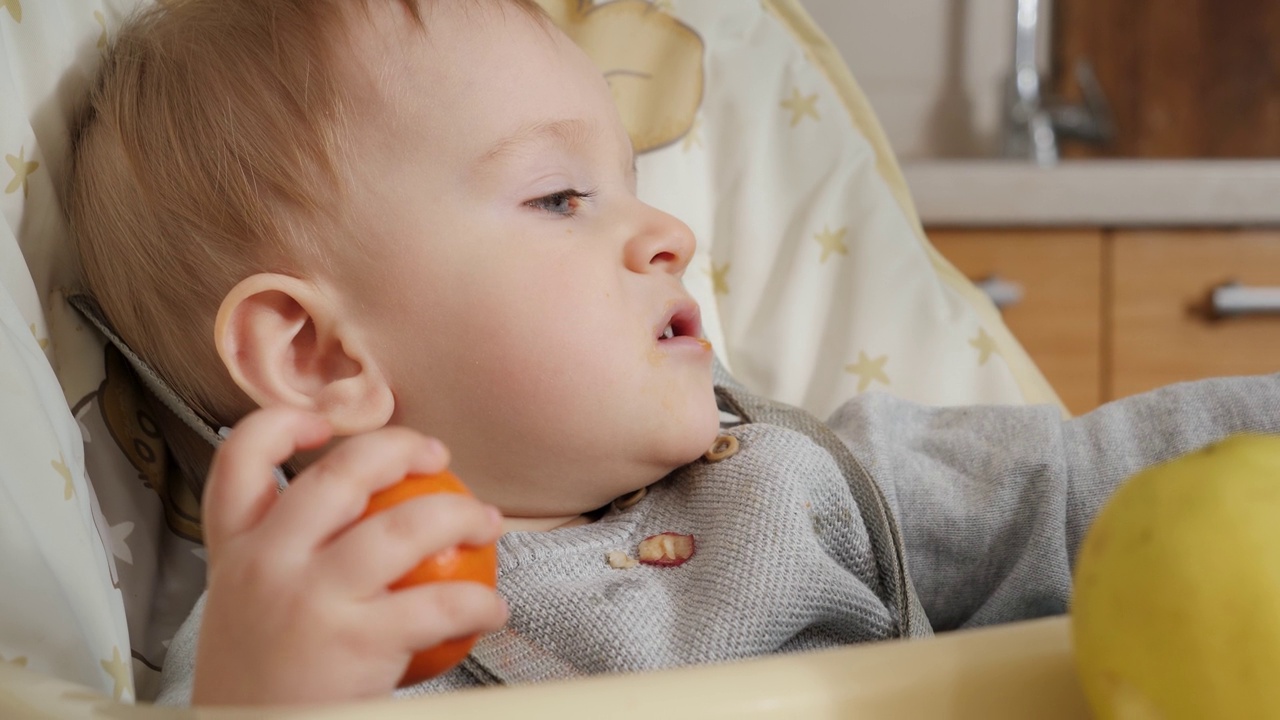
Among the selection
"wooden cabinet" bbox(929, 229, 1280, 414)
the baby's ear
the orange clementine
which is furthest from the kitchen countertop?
the orange clementine

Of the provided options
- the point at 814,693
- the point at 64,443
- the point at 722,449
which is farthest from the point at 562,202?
the point at 814,693

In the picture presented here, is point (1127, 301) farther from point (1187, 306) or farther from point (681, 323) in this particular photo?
point (681, 323)

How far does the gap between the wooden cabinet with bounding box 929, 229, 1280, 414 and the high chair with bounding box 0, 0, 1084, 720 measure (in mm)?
462

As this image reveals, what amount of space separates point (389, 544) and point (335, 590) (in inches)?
0.9

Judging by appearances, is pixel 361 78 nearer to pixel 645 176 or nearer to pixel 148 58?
pixel 148 58

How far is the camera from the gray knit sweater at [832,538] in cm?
55

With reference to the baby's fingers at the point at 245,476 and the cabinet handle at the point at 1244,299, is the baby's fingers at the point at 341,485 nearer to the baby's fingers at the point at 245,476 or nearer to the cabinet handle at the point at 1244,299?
the baby's fingers at the point at 245,476

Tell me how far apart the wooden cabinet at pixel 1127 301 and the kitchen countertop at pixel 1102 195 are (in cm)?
2

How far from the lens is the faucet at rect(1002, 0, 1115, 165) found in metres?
1.78

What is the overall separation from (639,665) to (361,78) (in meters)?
0.36

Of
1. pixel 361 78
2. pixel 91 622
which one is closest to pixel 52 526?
pixel 91 622

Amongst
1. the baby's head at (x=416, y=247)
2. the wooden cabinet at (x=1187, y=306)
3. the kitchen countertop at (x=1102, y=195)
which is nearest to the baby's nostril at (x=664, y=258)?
the baby's head at (x=416, y=247)

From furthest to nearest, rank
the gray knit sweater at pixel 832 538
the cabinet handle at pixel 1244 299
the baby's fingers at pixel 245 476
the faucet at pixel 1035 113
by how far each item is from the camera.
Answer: the faucet at pixel 1035 113
the cabinet handle at pixel 1244 299
the gray knit sweater at pixel 832 538
the baby's fingers at pixel 245 476

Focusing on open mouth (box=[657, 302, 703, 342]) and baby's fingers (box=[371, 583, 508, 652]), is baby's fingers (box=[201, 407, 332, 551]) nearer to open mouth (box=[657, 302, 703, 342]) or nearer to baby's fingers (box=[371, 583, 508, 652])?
baby's fingers (box=[371, 583, 508, 652])
